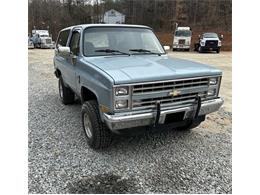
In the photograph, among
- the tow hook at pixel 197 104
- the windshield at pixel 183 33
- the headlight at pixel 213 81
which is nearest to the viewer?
the tow hook at pixel 197 104

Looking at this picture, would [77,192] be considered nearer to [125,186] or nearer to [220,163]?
[125,186]

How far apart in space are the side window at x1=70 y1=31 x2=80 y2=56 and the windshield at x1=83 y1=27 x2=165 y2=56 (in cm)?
26

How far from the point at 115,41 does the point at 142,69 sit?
53.2 inches

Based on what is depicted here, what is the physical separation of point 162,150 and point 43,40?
29515 mm

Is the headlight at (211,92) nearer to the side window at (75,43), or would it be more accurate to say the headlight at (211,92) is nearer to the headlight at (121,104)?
the headlight at (121,104)

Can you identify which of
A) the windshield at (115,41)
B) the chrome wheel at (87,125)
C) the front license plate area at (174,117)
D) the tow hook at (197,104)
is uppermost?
the windshield at (115,41)

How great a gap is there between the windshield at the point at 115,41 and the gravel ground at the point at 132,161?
1492 millimetres

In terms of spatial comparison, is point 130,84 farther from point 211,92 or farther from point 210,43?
point 210,43

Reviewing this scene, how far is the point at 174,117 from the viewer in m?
3.65

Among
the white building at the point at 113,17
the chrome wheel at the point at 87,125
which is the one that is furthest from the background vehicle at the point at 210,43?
the white building at the point at 113,17

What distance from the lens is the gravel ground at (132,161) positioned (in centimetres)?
314

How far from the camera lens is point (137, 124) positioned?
3.35m

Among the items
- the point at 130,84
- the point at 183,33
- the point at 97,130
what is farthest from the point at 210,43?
the point at 130,84

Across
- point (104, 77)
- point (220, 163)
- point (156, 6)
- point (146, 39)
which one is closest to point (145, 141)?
point (220, 163)
